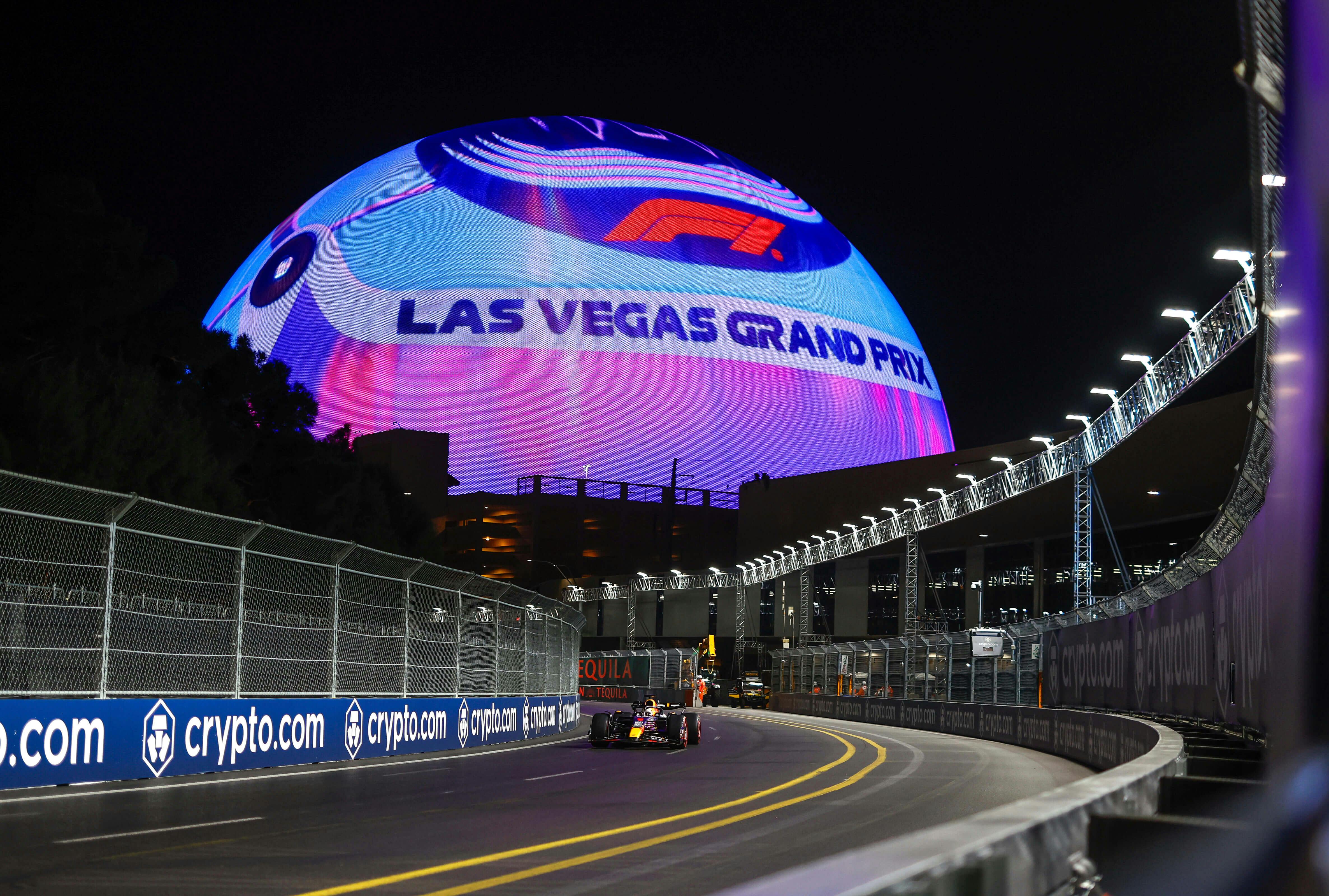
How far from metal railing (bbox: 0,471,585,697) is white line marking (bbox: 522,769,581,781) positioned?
3.98m

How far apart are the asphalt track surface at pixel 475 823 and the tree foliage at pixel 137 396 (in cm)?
1241

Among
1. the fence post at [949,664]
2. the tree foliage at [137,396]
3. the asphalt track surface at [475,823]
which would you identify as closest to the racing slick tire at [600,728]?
the asphalt track surface at [475,823]

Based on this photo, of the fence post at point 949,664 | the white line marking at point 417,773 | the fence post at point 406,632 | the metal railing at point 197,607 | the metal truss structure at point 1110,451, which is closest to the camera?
A: the metal railing at point 197,607

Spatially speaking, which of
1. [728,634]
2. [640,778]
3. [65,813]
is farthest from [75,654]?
[728,634]

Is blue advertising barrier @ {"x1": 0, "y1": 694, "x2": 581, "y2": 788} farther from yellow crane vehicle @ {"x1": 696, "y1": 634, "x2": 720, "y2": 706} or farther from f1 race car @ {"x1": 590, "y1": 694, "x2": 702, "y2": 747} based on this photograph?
yellow crane vehicle @ {"x1": 696, "y1": 634, "x2": 720, "y2": 706}

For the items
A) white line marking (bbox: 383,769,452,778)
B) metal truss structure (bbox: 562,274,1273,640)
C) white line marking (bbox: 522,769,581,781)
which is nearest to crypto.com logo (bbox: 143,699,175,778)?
white line marking (bbox: 383,769,452,778)

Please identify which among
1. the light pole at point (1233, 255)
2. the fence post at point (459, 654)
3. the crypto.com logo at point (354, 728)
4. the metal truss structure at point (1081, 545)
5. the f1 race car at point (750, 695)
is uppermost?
the light pole at point (1233, 255)

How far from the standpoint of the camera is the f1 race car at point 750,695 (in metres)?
67.4

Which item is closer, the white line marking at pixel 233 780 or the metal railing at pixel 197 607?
the white line marking at pixel 233 780

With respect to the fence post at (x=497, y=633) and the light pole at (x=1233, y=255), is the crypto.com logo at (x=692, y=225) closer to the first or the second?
the fence post at (x=497, y=633)

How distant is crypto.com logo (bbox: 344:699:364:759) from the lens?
20.8 metres

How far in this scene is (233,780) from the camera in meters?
16.3

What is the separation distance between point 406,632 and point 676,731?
6.13m

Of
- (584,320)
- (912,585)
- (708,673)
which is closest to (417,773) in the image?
(912,585)
